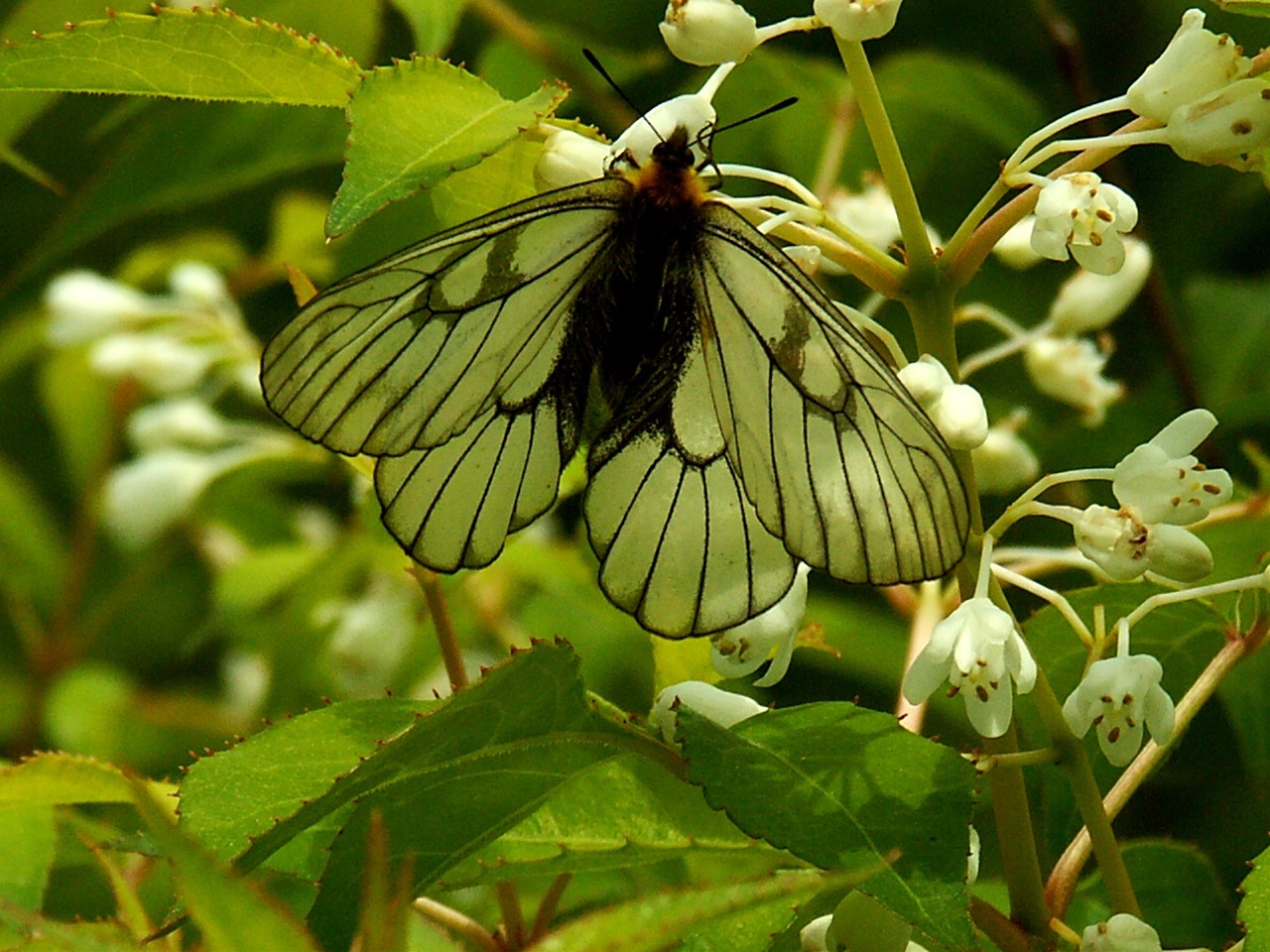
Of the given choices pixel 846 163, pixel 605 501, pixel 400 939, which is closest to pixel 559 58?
pixel 846 163

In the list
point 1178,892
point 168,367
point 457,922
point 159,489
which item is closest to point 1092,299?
point 1178,892

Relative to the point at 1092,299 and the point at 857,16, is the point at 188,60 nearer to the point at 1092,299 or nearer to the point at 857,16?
the point at 857,16

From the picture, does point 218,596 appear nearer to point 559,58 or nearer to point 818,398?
point 559,58

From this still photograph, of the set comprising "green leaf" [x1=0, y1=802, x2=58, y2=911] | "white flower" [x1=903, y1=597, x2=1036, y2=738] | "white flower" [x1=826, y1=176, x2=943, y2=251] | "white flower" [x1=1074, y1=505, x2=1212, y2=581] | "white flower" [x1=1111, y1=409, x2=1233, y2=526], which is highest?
"white flower" [x1=826, y1=176, x2=943, y2=251]

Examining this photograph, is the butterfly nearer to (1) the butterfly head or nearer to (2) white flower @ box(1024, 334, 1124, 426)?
(1) the butterfly head

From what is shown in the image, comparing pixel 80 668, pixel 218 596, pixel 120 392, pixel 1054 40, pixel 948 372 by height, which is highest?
pixel 1054 40

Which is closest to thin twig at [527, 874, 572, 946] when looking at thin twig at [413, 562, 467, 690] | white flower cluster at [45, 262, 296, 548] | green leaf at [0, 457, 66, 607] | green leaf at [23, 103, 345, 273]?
thin twig at [413, 562, 467, 690]

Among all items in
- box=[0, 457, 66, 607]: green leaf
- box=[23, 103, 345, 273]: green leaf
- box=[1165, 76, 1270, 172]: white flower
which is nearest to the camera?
box=[1165, 76, 1270, 172]: white flower
